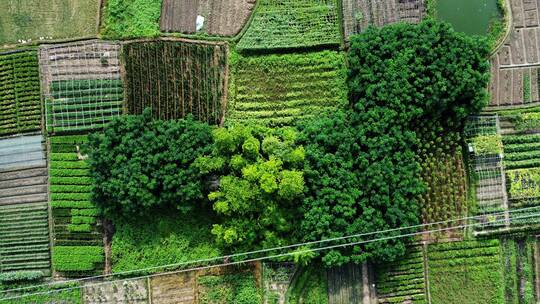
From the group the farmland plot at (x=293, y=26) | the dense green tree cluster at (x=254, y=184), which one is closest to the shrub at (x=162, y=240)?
the dense green tree cluster at (x=254, y=184)

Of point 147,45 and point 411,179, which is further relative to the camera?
point 147,45

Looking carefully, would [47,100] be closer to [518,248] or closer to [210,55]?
[210,55]

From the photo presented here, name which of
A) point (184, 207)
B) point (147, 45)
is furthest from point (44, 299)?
point (147, 45)

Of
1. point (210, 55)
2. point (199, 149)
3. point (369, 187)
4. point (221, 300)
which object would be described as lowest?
point (221, 300)

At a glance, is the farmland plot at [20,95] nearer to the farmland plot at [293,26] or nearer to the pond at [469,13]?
the farmland plot at [293,26]

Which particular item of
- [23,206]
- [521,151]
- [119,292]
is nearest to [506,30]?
[521,151]

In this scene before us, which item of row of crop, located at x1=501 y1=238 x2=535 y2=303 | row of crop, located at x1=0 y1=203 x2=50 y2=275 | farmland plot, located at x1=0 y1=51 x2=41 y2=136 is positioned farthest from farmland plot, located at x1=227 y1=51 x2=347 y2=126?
row of crop, located at x1=501 y1=238 x2=535 y2=303
